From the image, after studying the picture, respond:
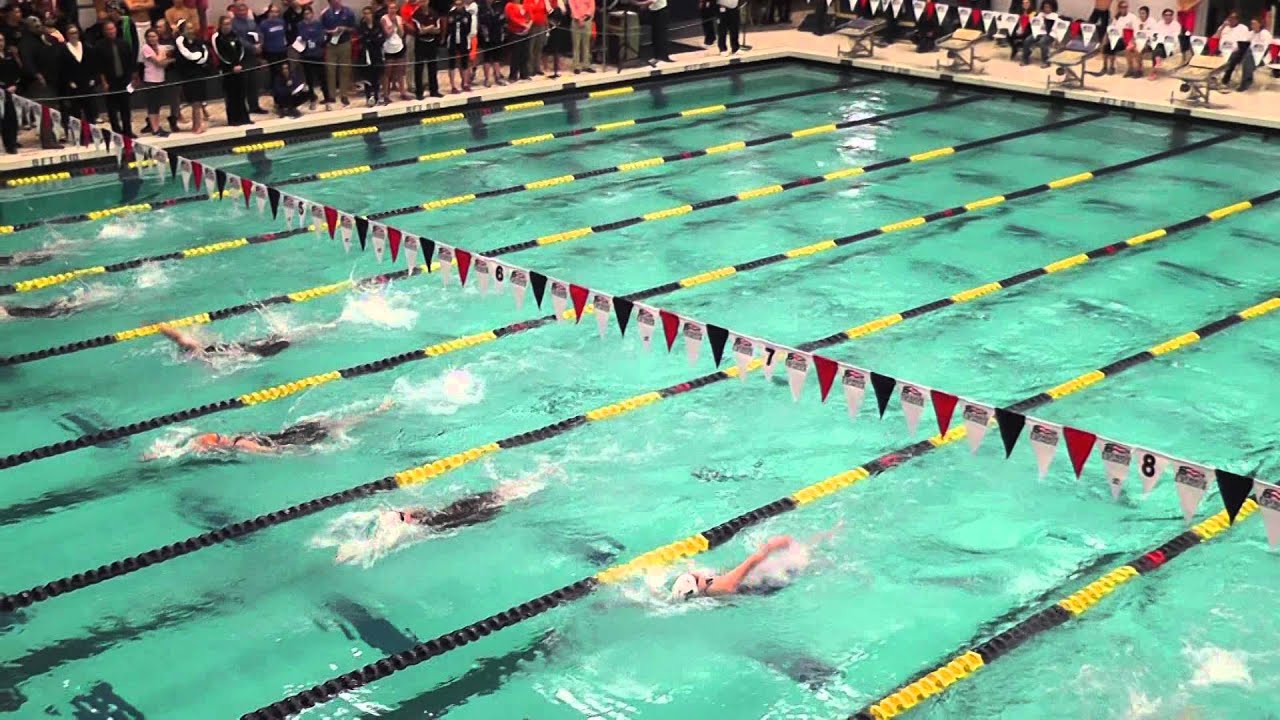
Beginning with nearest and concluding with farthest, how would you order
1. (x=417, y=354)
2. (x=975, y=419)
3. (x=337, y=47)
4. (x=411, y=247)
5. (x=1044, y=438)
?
(x=1044, y=438) < (x=975, y=419) < (x=411, y=247) < (x=417, y=354) < (x=337, y=47)

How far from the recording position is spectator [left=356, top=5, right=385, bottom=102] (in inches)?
542

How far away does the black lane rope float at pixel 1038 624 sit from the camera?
207 inches

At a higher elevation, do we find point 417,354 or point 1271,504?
point 1271,504

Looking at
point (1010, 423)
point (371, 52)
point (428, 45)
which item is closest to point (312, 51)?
point (371, 52)

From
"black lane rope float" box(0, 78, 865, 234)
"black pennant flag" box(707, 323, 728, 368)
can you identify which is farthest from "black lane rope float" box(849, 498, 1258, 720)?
"black lane rope float" box(0, 78, 865, 234)

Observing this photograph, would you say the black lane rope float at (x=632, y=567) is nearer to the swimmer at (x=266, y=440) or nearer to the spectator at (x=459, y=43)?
the swimmer at (x=266, y=440)

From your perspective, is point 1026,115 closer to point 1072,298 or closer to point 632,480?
point 1072,298

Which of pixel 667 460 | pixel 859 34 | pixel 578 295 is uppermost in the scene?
pixel 859 34

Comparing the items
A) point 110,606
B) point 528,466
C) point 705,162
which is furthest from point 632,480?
point 705,162

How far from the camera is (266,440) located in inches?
287

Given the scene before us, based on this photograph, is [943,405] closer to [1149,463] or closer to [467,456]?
[1149,463]

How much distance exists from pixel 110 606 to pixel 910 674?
10.7 ft

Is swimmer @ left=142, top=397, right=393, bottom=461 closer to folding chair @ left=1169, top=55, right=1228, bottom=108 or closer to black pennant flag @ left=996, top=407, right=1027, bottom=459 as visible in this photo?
black pennant flag @ left=996, top=407, right=1027, bottom=459

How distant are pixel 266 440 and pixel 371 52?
7460mm
